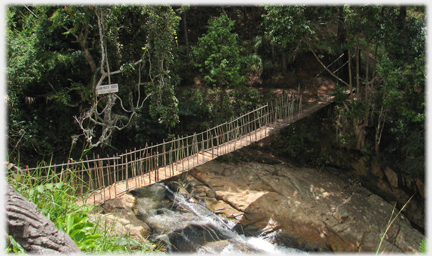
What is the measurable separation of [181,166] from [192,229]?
1.14 meters

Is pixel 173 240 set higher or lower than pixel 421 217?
higher

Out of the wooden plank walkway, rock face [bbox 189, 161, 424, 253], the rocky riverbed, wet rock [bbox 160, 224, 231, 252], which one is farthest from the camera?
rock face [bbox 189, 161, 424, 253]

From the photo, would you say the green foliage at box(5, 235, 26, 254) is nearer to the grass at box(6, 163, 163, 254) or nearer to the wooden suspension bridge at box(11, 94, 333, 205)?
the grass at box(6, 163, 163, 254)

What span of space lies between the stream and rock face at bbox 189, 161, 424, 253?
0.72 feet

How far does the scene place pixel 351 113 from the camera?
21.5 ft

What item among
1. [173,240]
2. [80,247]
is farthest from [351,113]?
[80,247]

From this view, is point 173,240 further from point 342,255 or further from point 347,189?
point 347,189

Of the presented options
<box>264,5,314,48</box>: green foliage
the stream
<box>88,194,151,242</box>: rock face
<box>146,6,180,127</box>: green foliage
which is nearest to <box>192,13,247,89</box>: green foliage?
<box>146,6,180,127</box>: green foliage

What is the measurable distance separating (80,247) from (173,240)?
2.94 meters

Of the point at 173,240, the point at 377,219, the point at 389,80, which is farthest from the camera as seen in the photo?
the point at 377,219

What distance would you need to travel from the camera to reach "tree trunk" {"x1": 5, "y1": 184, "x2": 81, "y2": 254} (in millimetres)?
1945

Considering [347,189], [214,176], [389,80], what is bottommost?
[347,189]

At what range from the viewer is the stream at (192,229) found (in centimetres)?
500

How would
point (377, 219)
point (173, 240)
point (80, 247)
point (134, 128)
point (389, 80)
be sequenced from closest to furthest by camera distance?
point (80, 247), point (173, 240), point (389, 80), point (377, 219), point (134, 128)
